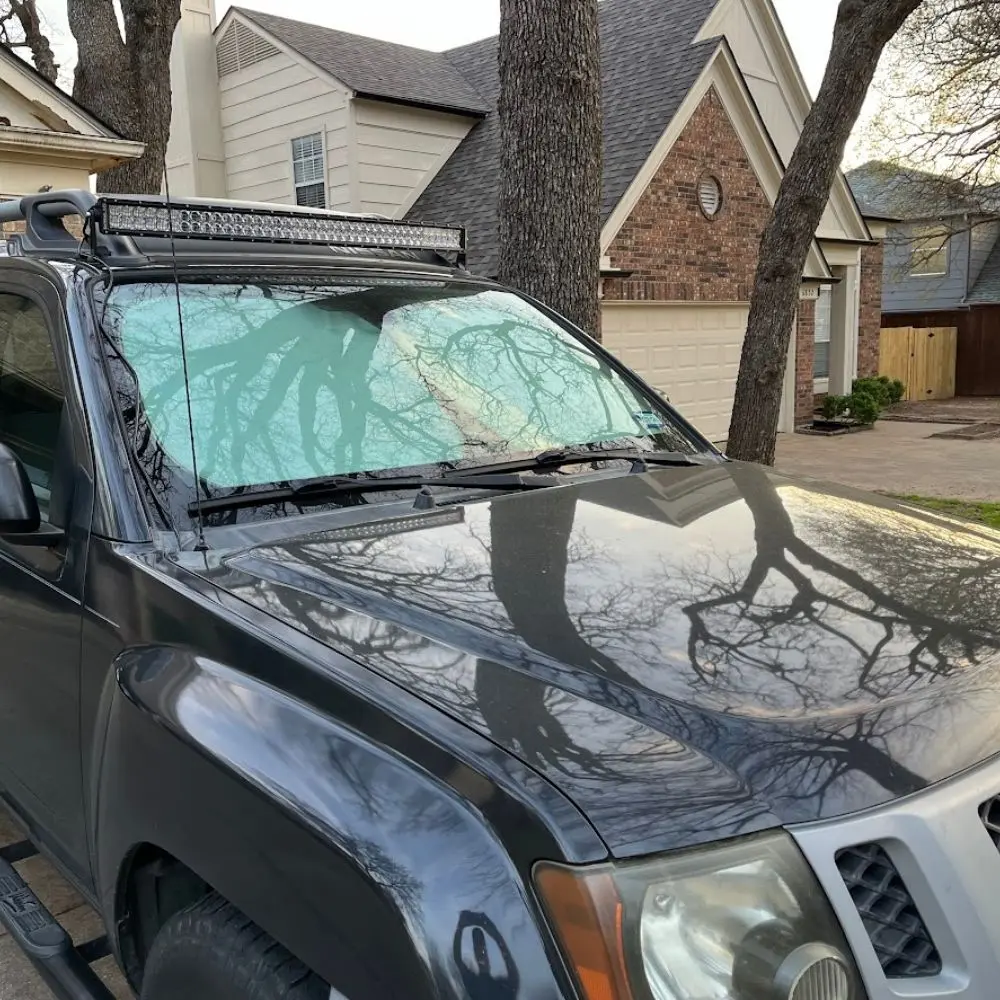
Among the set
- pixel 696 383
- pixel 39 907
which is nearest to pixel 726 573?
pixel 39 907

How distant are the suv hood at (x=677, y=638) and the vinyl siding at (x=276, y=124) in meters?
12.9

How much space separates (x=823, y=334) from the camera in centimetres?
1788

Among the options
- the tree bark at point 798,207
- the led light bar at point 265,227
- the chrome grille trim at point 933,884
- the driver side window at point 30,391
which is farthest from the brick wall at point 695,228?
the chrome grille trim at point 933,884

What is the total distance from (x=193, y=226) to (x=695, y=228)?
11866 millimetres

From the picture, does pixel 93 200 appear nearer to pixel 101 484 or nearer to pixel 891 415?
pixel 101 484

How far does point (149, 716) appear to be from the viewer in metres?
1.81

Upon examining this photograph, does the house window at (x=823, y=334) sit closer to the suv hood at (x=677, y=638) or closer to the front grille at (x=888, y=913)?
the suv hood at (x=677, y=638)

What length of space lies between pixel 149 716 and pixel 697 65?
1334 centimetres

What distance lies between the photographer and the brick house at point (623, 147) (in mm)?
13016

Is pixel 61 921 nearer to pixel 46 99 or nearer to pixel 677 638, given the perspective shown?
pixel 677 638

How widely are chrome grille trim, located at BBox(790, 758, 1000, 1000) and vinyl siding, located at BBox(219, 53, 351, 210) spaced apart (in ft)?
45.6

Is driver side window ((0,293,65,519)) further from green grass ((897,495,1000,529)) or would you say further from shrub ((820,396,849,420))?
shrub ((820,396,849,420))

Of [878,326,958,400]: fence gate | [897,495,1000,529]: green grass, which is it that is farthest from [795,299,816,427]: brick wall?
[878,326,958,400]: fence gate

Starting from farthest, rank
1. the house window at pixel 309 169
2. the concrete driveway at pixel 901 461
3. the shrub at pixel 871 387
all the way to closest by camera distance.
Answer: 1. the shrub at pixel 871 387
2. the house window at pixel 309 169
3. the concrete driveway at pixel 901 461
